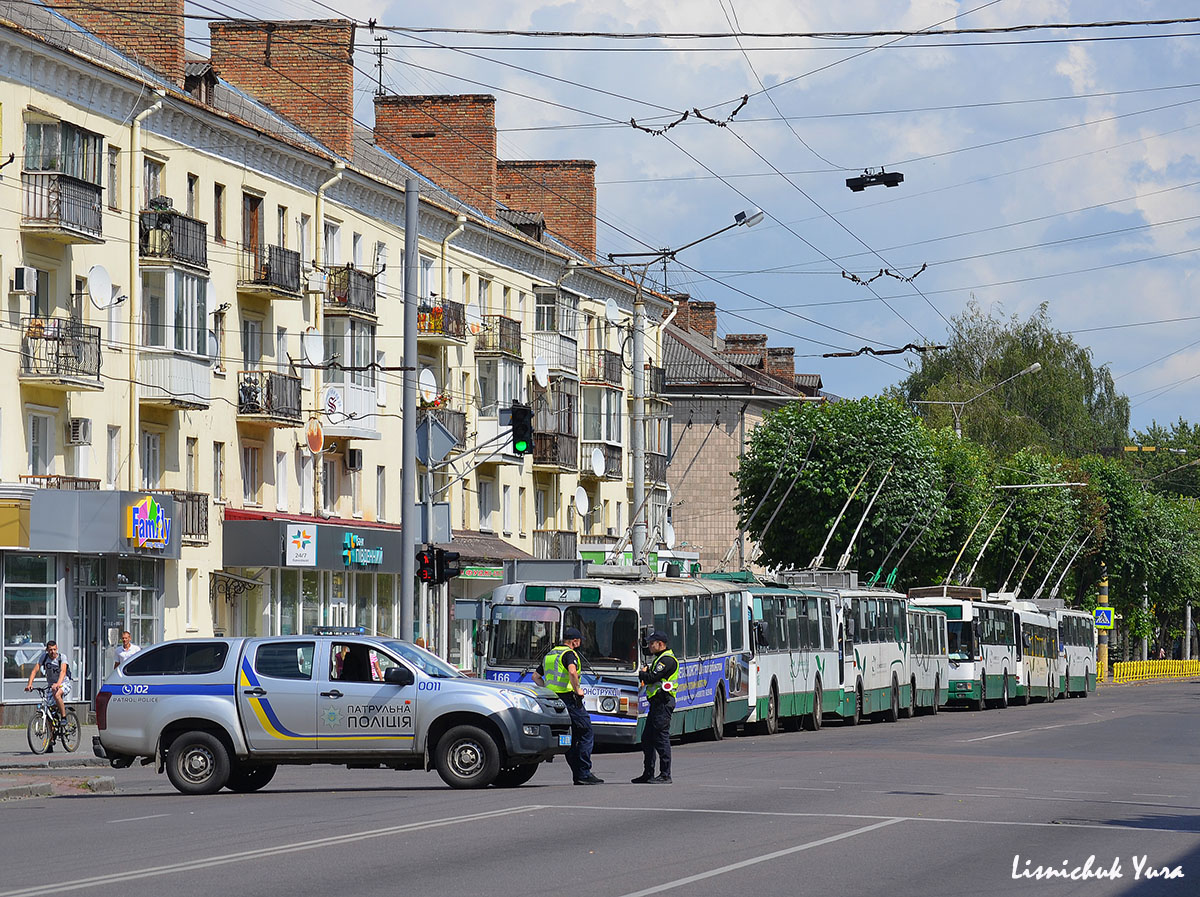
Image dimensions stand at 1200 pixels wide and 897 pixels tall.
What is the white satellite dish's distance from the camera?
47375 millimetres

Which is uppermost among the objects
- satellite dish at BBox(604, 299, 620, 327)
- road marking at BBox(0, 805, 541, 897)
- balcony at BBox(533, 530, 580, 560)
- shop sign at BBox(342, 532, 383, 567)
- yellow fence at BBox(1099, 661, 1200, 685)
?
satellite dish at BBox(604, 299, 620, 327)

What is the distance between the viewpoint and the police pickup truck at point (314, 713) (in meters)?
18.6

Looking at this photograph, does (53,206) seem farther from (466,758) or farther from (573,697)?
(466,758)

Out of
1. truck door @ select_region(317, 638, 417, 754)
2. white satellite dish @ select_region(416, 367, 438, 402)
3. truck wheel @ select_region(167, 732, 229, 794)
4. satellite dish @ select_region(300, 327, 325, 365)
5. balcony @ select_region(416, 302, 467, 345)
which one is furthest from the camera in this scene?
balcony @ select_region(416, 302, 467, 345)

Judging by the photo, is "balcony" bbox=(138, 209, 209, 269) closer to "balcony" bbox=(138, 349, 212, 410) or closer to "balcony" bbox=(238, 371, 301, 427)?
"balcony" bbox=(138, 349, 212, 410)

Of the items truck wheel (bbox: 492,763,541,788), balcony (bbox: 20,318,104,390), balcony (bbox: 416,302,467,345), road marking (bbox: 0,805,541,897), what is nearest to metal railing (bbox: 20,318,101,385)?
balcony (bbox: 20,318,104,390)

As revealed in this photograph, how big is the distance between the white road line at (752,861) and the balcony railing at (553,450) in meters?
41.7

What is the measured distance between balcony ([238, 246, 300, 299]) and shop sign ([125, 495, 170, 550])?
6563mm

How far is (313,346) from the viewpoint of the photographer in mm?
42812

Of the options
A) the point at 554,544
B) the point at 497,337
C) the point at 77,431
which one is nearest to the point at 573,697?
the point at 77,431

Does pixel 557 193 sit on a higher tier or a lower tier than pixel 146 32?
higher

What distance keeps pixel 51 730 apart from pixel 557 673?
10582 millimetres

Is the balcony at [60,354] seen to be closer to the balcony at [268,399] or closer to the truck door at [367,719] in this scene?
the balcony at [268,399]

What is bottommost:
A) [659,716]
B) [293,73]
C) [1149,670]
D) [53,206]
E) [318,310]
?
[1149,670]
